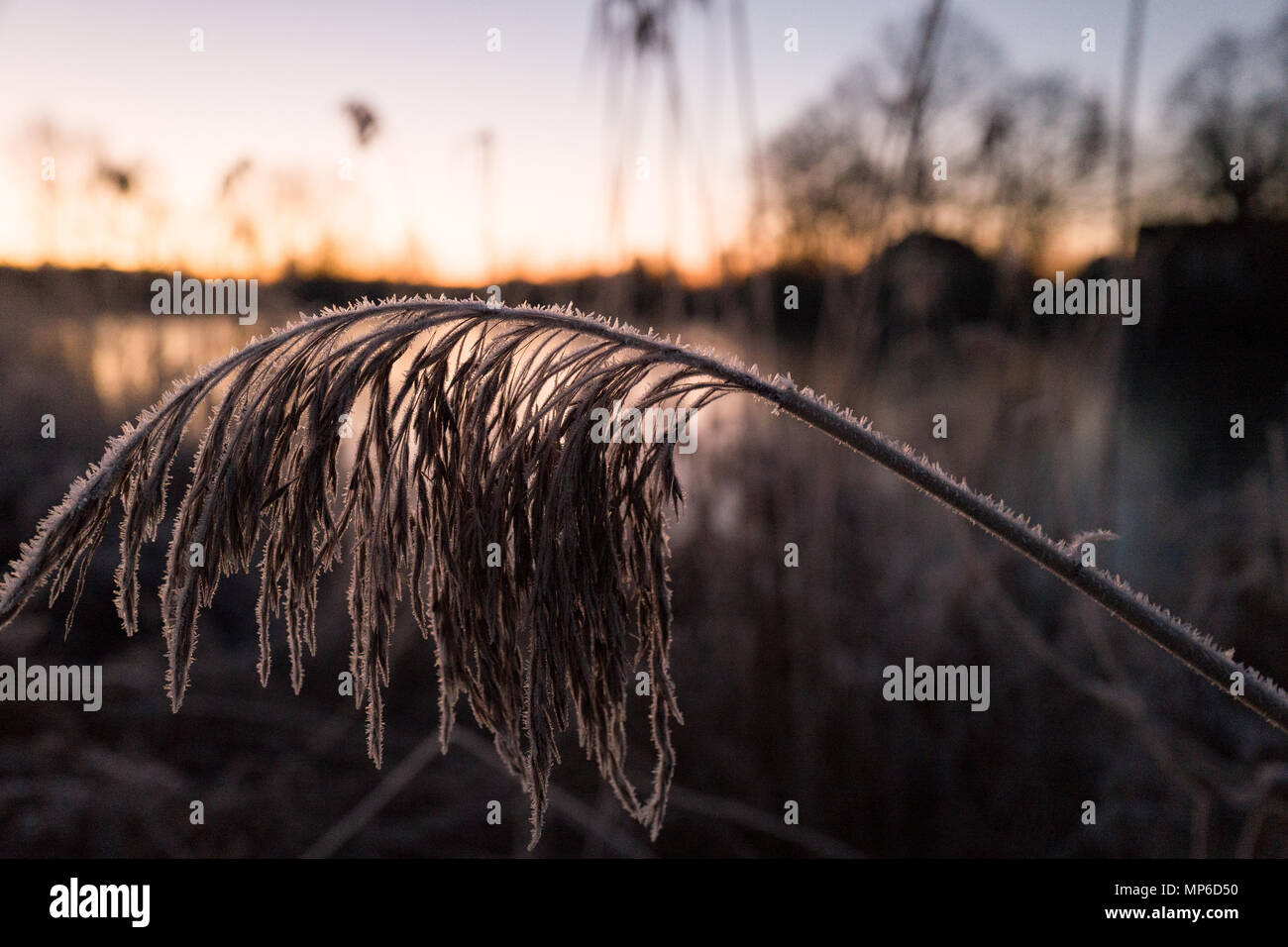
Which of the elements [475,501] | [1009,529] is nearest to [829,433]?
[1009,529]

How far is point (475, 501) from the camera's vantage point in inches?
33.8

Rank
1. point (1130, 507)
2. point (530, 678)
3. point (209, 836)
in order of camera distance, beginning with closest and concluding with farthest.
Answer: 1. point (530, 678)
2. point (209, 836)
3. point (1130, 507)

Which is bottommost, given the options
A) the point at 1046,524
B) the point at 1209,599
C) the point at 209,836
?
the point at 209,836

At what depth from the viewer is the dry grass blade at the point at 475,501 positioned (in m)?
0.83

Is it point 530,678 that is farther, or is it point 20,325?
point 20,325

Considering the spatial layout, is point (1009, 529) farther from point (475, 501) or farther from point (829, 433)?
point (475, 501)

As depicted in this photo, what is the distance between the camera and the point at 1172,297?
4.80m

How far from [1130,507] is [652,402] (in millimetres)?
3830

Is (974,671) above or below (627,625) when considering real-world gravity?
below

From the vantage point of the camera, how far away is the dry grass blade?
0.83 metres

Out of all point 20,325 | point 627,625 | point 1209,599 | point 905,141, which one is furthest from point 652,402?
point 20,325

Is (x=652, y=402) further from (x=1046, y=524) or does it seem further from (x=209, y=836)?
(x=1046, y=524)

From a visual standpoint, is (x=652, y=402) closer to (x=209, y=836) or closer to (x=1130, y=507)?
(x=209, y=836)
